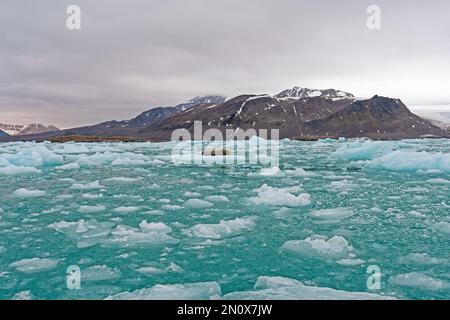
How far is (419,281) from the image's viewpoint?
5.43 meters

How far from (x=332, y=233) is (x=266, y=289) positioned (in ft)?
12.1

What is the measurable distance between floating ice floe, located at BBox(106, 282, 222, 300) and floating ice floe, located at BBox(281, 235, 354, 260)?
7.80ft

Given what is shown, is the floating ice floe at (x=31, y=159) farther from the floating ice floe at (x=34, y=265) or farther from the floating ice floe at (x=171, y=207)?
the floating ice floe at (x=34, y=265)

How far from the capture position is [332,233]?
8047 millimetres

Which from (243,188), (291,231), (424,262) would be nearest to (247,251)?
(291,231)

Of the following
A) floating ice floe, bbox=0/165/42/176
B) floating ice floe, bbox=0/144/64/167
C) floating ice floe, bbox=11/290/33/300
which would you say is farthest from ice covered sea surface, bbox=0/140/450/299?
floating ice floe, bbox=0/144/64/167

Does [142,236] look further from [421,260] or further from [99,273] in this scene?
[421,260]

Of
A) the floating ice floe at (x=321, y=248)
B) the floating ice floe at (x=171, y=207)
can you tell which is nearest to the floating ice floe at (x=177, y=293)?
the floating ice floe at (x=321, y=248)

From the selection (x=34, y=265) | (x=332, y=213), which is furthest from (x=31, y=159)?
(x=332, y=213)

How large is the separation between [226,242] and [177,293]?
2763 millimetres

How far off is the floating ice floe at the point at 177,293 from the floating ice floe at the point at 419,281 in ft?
9.40

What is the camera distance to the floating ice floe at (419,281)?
5.24m

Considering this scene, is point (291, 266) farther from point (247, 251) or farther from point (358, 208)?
Result: point (358, 208)
